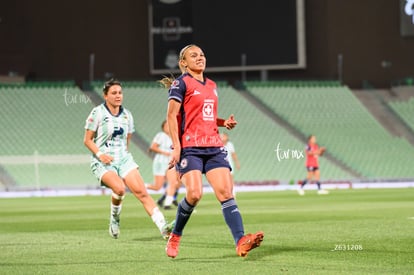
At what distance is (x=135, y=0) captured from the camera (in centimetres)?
4841

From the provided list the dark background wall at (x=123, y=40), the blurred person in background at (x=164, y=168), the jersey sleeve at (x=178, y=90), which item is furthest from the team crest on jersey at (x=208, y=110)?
the dark background wall at (x=123, y=40)

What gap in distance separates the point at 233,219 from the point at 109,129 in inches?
160

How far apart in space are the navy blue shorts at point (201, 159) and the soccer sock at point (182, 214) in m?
0.39

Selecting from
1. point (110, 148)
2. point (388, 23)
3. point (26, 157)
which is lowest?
point (26, 157)

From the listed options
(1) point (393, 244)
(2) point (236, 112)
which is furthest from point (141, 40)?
(1) point (393, 244)

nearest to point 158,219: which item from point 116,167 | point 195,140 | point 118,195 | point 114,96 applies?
point 118,195

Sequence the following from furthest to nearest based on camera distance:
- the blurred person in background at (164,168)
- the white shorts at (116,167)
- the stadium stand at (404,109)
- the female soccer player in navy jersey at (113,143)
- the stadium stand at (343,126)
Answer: the stadium stand at (404,109) < the stadium stand at (343,126) < the blurred person in background at (164,168) < the white shorts at (116,167) < the female soccer player in navy jersey at (113,143)

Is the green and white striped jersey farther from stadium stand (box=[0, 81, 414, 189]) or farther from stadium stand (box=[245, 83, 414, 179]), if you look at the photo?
stadium stand (box=[245, 83, 414, 179])

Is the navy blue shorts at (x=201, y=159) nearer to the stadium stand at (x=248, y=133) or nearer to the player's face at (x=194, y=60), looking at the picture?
the player's face at (x=194, y=60)

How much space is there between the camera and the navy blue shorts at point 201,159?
37.0 ft

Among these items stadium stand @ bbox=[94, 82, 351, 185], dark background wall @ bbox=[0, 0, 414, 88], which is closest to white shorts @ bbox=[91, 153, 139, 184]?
stadium stand @ bbox=[94, 82, 351, 185]

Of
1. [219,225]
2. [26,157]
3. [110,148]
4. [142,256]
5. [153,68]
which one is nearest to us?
[142,256]

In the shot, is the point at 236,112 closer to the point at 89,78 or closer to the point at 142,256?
the point at 89,78

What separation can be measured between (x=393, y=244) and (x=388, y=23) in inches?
1415
